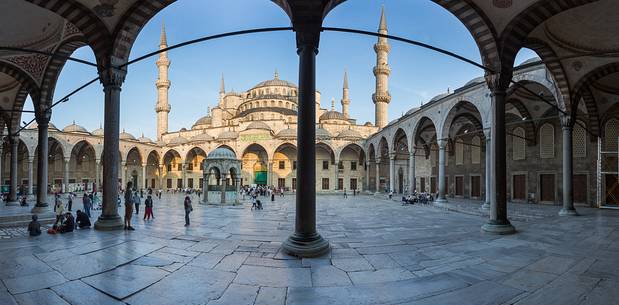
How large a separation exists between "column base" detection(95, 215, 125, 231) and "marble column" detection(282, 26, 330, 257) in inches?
169

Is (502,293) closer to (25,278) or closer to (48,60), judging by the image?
(25,278)

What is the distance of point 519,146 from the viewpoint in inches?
744

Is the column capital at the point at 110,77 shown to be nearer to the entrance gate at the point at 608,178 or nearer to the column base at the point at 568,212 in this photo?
the column base at the point at 568,212

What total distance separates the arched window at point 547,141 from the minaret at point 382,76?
1995cm

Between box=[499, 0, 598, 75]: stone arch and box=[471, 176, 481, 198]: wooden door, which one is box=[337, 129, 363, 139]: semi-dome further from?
box=[499, 0, 598, 75]: stone arch

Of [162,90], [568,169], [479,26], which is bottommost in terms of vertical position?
[568,169]

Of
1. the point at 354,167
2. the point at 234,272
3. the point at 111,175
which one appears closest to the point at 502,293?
the point at 234,272

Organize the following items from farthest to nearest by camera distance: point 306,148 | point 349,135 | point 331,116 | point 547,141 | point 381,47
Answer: point 331,116 → point 381,47 → point 349,135 → point 547,141 → point 306,148

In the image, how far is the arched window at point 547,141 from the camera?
17.2 meters

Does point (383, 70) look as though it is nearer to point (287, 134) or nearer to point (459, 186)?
point (287, 134)

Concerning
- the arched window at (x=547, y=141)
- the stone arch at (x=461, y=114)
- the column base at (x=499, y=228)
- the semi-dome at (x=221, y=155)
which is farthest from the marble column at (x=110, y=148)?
the arched window at (x=547, y=141)

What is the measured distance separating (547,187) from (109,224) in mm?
20090

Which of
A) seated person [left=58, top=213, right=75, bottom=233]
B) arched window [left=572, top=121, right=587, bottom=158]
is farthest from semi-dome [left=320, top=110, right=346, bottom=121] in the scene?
seated person [left=58, top=213, right=75, bottom=233]

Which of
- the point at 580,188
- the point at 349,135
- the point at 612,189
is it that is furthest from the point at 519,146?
the point at 349,135
